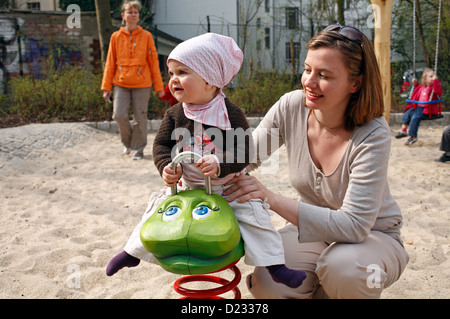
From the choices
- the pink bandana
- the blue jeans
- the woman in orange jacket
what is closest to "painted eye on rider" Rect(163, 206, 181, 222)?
the pink bandana

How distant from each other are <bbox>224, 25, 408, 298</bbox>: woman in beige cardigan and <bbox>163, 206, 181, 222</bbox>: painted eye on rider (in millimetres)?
289

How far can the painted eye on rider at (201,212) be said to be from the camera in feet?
5.30

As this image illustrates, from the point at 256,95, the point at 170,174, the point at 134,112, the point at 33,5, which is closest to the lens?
the point at 170,174

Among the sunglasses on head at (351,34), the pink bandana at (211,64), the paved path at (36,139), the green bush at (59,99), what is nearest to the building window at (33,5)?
the green bush at (59,99)

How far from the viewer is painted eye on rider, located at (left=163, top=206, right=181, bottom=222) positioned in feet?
5.37

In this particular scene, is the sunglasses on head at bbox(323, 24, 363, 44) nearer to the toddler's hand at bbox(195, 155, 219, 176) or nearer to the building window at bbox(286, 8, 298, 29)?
the toddler's hand at bbox(195, 155, 219, 176)

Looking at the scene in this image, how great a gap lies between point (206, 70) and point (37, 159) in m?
4.62

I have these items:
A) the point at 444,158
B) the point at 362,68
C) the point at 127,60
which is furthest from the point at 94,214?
the point at 444,158

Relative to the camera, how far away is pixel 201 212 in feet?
5.35

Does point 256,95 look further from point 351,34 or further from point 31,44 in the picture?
point 31,44

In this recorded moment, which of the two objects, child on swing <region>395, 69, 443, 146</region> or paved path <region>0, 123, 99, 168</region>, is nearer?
paved path <region>0, 123, 99, 168</region>

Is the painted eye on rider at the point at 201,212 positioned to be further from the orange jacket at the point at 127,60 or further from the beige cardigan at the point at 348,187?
the orange jacket at the point at 127,60

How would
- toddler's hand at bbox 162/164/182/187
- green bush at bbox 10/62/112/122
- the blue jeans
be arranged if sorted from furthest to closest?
green bush at bbox 10/62/112/122 < the blue jeans < toddler's hand at bbox 162/164/182/187

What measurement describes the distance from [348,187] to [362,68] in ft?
1.75
